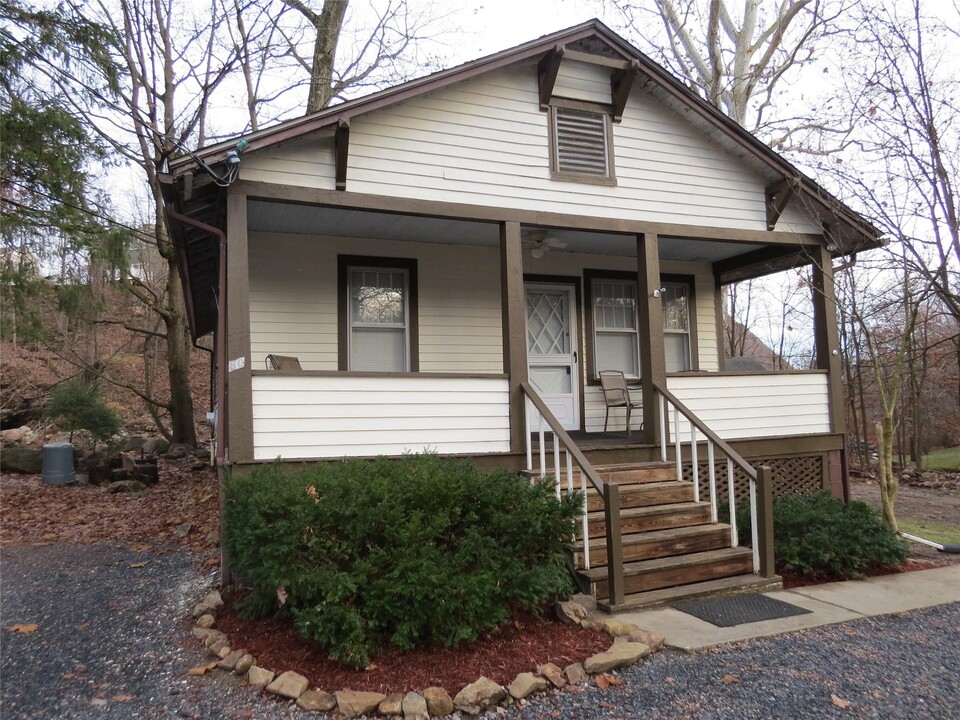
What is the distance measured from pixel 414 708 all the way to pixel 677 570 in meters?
2.69

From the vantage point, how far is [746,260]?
30.6 feet

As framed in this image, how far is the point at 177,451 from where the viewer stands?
606 inches

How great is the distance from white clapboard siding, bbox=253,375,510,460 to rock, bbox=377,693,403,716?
2728 millimetres

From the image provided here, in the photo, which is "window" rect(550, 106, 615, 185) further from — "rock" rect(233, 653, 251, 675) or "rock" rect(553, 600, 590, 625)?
"rock" rect(233, 653, 251, 675)

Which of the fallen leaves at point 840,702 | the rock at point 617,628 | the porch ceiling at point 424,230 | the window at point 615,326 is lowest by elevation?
the fallen leaves at point 840,702

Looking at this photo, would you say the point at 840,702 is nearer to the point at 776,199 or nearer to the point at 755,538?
the point at 755,538

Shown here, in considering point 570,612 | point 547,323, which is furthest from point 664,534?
point 547,323

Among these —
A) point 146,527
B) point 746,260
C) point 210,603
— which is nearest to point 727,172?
point 746,260

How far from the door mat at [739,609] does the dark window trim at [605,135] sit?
4260 millimetres

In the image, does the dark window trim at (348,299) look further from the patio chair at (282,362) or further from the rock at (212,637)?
the rock at (212,637)

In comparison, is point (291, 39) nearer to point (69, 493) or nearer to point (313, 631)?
point (69, 493)

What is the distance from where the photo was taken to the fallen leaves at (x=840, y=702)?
3.52m

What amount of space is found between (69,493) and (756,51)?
1753 cm

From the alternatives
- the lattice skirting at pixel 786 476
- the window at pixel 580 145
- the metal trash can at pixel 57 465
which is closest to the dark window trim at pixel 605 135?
the window at pixel 580 145
